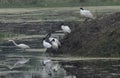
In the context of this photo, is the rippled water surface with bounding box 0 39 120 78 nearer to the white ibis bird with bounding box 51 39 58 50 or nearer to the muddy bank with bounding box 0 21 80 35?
the white ibis bird with bounding box 51 39 58 50

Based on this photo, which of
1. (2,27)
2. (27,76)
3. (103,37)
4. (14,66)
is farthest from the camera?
(2,27)

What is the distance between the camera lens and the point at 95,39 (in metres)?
21.7

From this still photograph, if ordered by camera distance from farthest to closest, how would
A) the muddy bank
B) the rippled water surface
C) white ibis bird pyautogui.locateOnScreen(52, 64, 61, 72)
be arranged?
the muddy bank < white ibis bird pyautogui.locateOnScreen(52, 64, 61, 72) < the rippled water surface

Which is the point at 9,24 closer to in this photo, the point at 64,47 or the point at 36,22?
the point at 36,22

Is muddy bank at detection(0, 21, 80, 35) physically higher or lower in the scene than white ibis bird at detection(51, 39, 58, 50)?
lower

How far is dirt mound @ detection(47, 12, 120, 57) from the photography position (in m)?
20.8

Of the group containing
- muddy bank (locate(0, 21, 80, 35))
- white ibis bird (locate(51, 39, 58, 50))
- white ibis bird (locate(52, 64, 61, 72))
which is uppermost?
white ibis bird (locate(52, 64, 61, 72))

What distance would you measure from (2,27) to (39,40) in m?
8.30

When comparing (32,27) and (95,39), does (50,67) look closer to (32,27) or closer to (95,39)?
(95,39)

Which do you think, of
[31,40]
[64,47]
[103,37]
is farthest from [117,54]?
[31,40]

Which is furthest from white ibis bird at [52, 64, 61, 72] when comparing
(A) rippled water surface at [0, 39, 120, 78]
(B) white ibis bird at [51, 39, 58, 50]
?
(B) white ibis bird at [51, 39, 58, 50]

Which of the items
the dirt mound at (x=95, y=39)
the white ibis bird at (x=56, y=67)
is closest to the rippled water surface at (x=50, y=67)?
the white ibis bird at (x=56, y=67)

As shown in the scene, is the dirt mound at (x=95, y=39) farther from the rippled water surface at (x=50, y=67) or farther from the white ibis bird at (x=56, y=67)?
the white ibis bird at (x=56, y=67)

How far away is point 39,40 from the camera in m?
27.9
